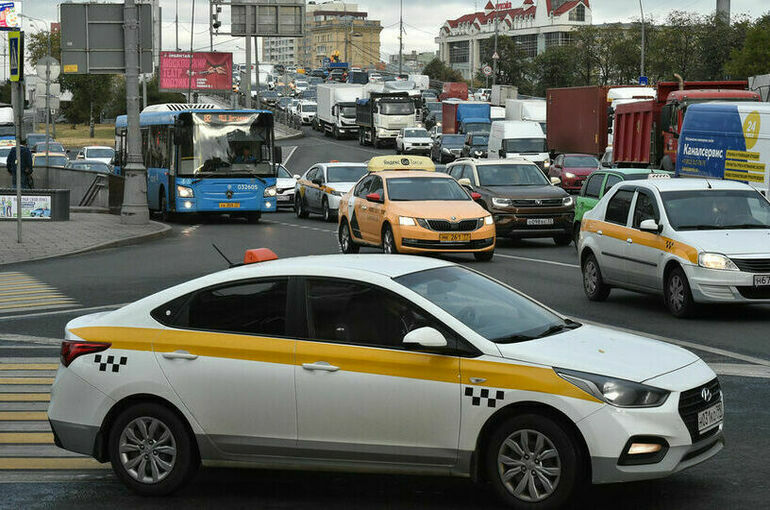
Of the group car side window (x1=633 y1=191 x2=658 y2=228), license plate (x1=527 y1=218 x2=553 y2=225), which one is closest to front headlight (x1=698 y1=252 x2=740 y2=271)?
car side window (x1=633 y1=191 x2=658 y2=228)

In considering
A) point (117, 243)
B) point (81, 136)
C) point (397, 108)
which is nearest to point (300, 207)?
point (117, 243)

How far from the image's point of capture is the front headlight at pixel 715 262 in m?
13.9

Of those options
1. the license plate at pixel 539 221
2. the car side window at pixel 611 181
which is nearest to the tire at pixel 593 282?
the car side window at pixel 611 181

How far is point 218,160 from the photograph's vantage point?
33.8 meters

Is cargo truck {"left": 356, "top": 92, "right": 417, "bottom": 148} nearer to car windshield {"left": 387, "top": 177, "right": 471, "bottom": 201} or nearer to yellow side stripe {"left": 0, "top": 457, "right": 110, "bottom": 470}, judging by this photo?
car windshield {"left": 387, "top": 177, "right": 471, "bottom": 201}

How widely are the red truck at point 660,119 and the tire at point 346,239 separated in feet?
26.8

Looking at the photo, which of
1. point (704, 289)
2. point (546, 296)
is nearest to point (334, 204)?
point (546, 296)

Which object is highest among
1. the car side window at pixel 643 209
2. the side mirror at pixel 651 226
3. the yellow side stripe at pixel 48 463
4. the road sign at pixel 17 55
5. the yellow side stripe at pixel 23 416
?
the road sign at pixel 17 55

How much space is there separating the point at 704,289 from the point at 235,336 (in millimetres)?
8162

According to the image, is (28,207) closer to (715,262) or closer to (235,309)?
(715,262)

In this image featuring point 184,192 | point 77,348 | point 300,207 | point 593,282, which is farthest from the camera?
point 300,207

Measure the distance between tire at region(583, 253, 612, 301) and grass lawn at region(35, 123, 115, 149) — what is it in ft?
261

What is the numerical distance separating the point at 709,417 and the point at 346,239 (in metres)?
17.5

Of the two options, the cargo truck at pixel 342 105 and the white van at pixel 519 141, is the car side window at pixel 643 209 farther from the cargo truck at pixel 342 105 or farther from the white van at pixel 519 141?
the cargo truck at pixel 342 105
